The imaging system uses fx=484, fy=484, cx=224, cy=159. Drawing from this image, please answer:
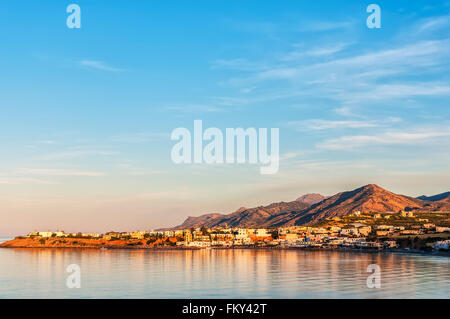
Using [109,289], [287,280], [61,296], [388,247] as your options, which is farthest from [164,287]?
[388,247]

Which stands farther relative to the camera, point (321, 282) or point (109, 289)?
point (321, 282)

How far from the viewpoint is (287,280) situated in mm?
61250

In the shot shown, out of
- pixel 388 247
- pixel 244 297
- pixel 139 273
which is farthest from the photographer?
pixel 388 247

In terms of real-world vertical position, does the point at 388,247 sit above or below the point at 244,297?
below

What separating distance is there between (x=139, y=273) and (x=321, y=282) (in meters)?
27.6

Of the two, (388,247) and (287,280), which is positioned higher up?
(287,280)

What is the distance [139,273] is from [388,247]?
14085 cm

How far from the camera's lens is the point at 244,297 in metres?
45.9
